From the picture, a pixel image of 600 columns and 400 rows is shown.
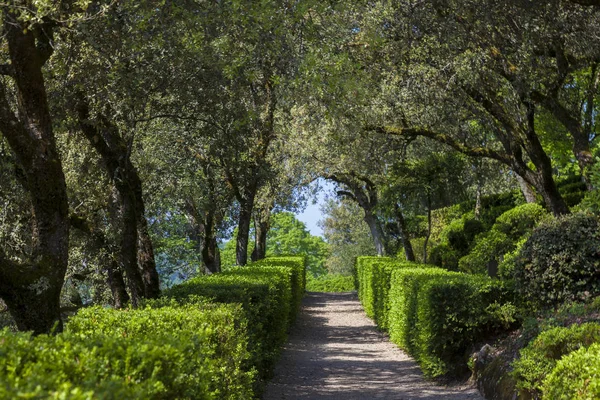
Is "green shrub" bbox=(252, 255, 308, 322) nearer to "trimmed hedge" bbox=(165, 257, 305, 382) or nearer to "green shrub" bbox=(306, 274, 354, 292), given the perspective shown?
"trimmed hedge" bbox=(165, 257, 305, 382)

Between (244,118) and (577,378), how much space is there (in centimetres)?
890

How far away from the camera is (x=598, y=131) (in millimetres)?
28734

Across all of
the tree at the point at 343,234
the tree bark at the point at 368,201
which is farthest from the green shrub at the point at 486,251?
the tree at the point at 343,234

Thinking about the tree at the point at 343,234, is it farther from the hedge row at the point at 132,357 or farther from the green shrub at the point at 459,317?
the hedge row at the point at 132,357

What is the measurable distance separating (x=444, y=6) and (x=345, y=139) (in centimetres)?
628

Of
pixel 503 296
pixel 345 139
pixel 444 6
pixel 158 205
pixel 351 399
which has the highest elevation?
pixel 444 6

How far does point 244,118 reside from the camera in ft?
42.8

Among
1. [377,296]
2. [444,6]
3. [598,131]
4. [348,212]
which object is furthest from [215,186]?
[348,212]

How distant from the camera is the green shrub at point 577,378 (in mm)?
4695

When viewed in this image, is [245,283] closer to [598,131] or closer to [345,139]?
[345,139]

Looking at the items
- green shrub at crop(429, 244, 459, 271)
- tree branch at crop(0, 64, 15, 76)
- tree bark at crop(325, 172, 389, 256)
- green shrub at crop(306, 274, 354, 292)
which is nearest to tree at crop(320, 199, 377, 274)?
green shrub at crop(306, 274, 354, 292)

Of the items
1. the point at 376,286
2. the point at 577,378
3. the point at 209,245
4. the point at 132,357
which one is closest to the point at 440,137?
the point at 376,286

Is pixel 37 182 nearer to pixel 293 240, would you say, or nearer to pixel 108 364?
pixel 108 364

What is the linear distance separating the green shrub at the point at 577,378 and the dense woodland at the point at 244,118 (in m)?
4.21
